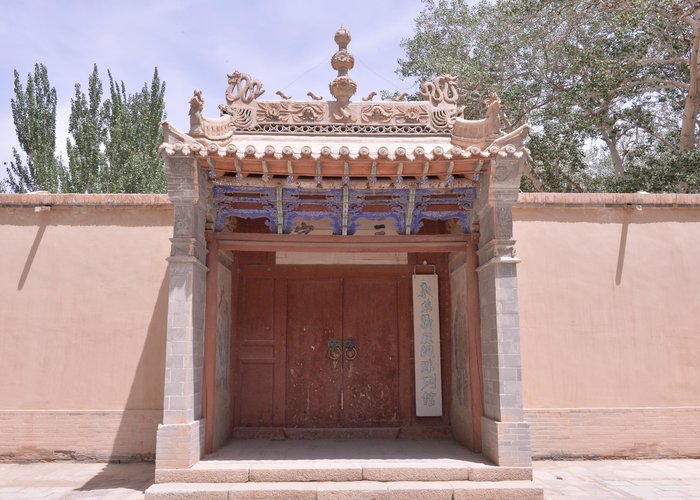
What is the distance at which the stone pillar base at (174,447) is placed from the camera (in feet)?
19.1

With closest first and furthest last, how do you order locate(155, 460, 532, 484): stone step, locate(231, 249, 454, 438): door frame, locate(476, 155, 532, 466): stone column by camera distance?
locate(155, 460, 532, 484): stone step
locate(476, 155, 532, 466): stone column
locate(231, 249, 454, 438): door frame

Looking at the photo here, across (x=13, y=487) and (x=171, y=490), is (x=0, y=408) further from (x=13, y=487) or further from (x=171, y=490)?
(x=171, y=490)

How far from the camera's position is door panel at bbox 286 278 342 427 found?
8219mm

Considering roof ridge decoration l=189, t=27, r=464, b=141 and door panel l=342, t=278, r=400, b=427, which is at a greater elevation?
roof ridge decoration l=189, t=27, r=464, b=141

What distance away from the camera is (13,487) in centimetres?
620

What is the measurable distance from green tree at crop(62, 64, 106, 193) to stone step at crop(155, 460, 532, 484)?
14.7m

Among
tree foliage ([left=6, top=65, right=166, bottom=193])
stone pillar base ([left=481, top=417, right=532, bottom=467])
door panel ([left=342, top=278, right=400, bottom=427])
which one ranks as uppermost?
tree foliage ([left=6, top=65, right=166, bottom=193])

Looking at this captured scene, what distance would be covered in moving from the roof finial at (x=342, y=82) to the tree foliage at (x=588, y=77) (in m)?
8.57

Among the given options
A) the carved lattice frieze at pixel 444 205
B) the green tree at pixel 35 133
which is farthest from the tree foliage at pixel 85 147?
the carved lattice frieze at pixel 444 205

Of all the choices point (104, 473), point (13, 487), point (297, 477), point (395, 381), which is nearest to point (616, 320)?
point (395, 381)

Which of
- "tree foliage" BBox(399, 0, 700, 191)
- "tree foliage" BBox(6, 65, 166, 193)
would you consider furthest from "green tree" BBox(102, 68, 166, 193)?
"tree foliage" BBox(399, 0, 700, 191)

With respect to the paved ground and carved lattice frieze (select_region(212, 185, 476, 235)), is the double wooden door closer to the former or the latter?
carved lattice frieze (select_region(212, 185, 476, 235))

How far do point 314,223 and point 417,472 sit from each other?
3.54m

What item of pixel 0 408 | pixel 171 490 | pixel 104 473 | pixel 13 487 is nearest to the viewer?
pixel 171 490
